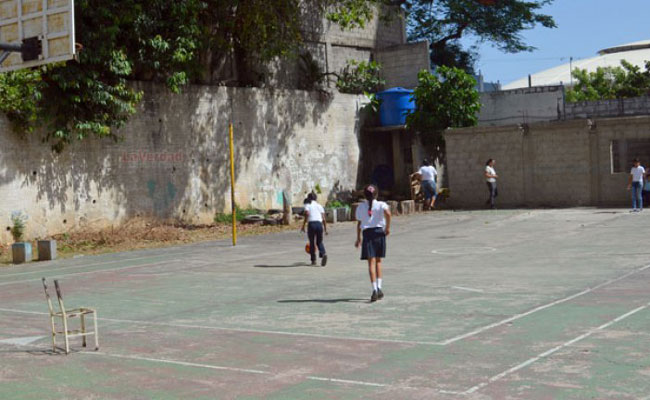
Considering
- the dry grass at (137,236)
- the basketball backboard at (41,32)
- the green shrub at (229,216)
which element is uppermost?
the basketball backboard at (41,32)

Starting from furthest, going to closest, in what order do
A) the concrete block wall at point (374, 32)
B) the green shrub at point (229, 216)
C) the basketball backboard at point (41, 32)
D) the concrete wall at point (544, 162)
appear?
1. the concrete block wall at point (374, 32)
2. the concrete wall at point (544, 162)
3. the green shrub at point (229, 216)
4. the basketball backboard at point (41, 32)

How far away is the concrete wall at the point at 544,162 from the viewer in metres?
32.9

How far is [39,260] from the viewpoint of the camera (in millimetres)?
24328

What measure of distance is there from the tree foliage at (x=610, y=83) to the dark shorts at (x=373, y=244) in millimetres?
41959

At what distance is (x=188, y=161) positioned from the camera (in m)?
31.5

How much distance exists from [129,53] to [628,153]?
68.2 feet

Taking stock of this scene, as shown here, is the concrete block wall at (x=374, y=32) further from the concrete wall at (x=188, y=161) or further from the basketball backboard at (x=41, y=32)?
the basketball backboard at (x=41, y=32)

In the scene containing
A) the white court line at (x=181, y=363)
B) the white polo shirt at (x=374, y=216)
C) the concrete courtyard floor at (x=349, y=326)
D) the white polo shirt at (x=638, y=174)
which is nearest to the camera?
the concrete courtyard floor at (x=349, y=326)

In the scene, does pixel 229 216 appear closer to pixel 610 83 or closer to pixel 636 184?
pixel 636 184

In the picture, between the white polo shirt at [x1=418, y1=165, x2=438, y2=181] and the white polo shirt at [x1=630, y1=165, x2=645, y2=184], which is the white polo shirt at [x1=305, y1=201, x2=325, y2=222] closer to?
the white polo shirt at [x1=630, y1=165, x2=645, y2=184]

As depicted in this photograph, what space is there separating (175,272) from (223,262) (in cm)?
187

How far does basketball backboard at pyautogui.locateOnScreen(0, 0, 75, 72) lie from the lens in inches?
556

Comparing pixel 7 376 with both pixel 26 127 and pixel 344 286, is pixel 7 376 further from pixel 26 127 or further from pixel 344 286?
pixel 26 127

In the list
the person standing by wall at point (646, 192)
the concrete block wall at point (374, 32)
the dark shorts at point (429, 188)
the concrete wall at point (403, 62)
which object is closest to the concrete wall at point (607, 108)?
the concrete wall at point (403, 62)
